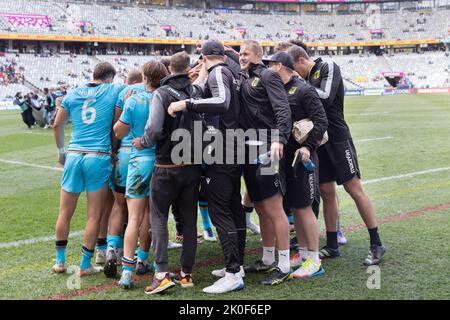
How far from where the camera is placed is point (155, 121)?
4.30 metres

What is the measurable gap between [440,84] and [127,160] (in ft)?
221

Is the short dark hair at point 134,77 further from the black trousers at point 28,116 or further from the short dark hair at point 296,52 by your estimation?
the black trousers at point 28,116

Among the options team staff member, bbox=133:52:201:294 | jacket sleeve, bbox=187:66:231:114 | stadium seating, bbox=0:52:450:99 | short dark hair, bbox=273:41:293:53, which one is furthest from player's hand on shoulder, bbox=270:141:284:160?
stadium seating, bbox=0:52:450:99

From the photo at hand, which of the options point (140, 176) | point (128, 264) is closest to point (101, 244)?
point (128, 264)

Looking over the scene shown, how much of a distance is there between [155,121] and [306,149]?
1.42 m

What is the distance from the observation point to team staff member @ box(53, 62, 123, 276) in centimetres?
495

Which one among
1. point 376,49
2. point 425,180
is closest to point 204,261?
point 425,180

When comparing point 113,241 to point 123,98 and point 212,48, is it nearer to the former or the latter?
point 123,98

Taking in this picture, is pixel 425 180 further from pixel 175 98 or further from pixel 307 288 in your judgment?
pixel 175 98

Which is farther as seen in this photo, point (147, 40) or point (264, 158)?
point (147, 40)

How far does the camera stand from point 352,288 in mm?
4332

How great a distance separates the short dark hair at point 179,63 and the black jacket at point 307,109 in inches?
39.9

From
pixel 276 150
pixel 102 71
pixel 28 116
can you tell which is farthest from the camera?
pixel 28 116

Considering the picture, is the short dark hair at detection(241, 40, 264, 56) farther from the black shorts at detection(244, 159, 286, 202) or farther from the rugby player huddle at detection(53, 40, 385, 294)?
the black shorts at detection(244, 159, 286, 202)
